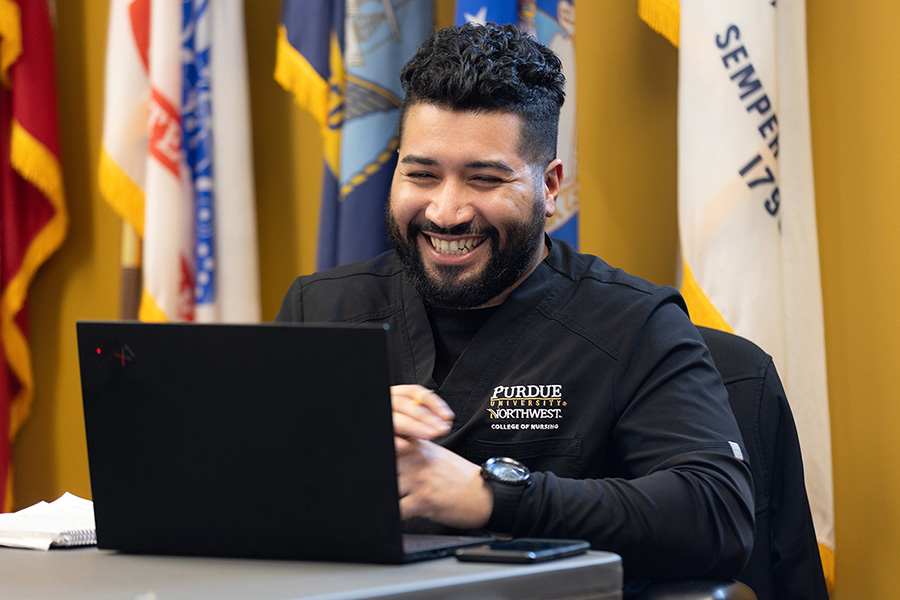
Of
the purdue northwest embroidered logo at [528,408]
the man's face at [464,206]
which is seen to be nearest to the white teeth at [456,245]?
the man's face at [464,206]

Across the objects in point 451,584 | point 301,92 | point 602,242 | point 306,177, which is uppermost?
point 301,92

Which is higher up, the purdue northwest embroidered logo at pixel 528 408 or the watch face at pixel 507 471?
the purdue northwest embroidered logo at pixel 528 408

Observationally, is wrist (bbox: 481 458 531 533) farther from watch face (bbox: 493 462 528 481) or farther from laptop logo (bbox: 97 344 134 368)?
laptop logo (bbox: 97 344 134 368)

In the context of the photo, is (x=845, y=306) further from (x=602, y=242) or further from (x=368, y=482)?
(x=368, y=482)

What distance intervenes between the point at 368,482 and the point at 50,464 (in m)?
2.24

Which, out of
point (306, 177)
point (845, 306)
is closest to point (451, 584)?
point (845, 306)

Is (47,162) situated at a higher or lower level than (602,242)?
higher

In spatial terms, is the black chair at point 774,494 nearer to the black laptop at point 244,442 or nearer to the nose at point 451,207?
the nose at point 451,207

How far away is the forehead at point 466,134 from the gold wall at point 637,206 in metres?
1.00

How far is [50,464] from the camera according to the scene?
8.96 ft

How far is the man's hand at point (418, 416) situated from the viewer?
96 cm

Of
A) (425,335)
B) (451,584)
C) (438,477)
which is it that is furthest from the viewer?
Answer: (425,335)

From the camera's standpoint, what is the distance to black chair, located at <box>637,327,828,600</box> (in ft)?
4.32

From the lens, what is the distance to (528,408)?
1345 mm
